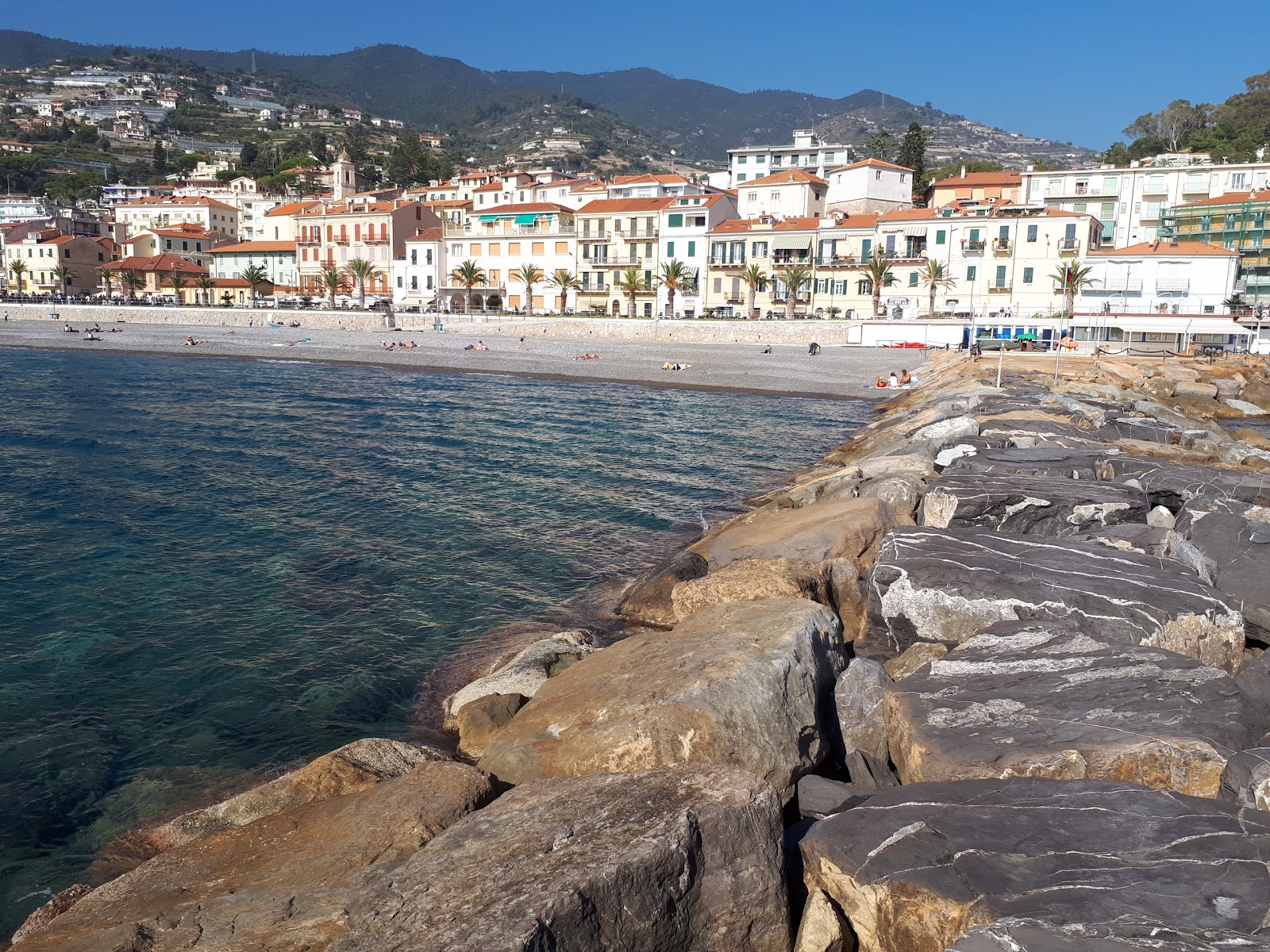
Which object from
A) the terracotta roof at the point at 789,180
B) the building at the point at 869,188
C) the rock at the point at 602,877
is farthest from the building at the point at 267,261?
the rock at the point at 602,877

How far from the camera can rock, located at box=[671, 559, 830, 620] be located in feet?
29.2

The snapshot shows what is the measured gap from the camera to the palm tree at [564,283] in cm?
7400

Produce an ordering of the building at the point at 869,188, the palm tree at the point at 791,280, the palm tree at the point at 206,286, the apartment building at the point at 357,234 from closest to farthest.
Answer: the palm tree at the point at 791,280, the building at the point at 869,188, the apartment building at the point at 357,234, the palm tree at the point at 206,286

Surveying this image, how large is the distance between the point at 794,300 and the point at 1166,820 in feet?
205

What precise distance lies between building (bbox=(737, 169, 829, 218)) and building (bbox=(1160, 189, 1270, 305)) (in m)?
25.6

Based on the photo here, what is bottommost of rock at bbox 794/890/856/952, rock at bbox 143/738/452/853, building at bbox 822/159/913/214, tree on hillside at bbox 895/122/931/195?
rock at bbox 143/738/452/853

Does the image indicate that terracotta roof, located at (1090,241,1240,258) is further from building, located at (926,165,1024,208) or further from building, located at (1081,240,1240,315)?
building, located at (926,165,1024,208)

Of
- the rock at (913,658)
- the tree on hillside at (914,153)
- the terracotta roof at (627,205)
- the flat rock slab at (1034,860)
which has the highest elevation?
the tree on hillside at (914,153)

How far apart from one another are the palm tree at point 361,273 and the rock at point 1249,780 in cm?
8309

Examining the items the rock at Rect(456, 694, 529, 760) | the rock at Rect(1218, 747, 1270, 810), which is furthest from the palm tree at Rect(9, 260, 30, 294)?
the rock at Rect(1218, 747, 1270, 810)

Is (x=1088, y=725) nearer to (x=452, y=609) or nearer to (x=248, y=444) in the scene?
(x=452, y=609)

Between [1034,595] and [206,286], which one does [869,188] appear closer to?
[206,286]

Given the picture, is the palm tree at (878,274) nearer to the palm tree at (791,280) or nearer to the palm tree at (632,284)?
the palm tree at (791,280)

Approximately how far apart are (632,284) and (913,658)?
63.4 meters
